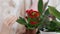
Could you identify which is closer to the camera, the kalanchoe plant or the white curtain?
the kalanchoe plant

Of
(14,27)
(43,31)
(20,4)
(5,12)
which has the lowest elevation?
(43,31)

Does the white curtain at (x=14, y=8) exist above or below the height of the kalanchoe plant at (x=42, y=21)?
above

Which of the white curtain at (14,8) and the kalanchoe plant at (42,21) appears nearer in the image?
the kalanchoe plant at (42,21)

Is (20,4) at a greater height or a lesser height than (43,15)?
greater

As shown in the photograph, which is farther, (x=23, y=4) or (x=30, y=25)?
(x=23, y=4)

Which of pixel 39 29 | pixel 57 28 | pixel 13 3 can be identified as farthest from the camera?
pixel 13 3

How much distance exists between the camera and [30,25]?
3.63ft

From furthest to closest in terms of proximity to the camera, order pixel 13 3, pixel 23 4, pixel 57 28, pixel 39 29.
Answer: pixel 23 4 < pixel 13 3 < pixel 39 29 < pixel 57 28

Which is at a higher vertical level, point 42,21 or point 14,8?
point 14,8

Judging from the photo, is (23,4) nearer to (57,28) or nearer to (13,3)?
(13,3)

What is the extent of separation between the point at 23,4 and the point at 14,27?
0.83 feet

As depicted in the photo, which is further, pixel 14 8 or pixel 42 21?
pixel 14 8

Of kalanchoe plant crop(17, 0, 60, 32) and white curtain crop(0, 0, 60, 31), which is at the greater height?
white curtain crop(0, 0, 60, 31)

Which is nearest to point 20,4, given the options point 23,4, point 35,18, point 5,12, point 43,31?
point 23,4
